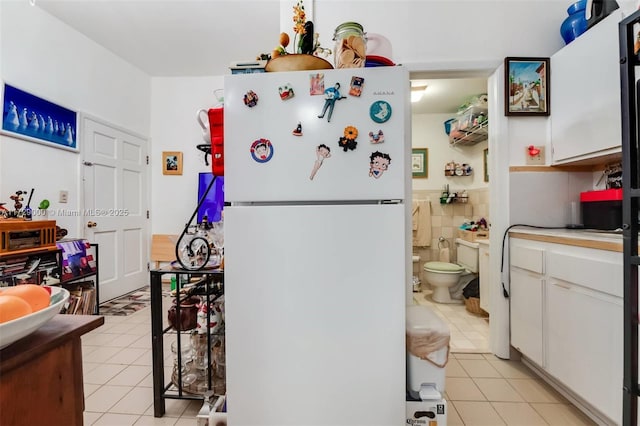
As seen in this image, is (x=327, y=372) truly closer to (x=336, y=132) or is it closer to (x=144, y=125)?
(x=336, y=132)

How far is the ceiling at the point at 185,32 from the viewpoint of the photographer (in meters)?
2.54

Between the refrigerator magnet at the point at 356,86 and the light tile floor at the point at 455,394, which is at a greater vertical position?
the refrigerator magnet at the point at 356,86

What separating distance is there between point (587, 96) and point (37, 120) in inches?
154

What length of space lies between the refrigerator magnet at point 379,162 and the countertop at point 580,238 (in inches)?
39.9

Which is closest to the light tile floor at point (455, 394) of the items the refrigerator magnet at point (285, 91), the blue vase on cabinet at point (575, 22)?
the refrigerator magnet at point (285, 91)

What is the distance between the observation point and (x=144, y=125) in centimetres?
382

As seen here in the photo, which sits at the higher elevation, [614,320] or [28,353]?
[28,353]

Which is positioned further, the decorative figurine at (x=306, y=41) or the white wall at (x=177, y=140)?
the white wall at (x=177, y=140)

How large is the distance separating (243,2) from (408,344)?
9.11 ft

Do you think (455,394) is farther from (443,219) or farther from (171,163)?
(171,163)

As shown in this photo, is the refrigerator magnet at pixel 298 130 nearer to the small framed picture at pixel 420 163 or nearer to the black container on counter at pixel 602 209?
the black container on counter at pixel 602 209

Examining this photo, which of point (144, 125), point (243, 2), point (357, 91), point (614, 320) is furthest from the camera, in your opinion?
point (144, 125)

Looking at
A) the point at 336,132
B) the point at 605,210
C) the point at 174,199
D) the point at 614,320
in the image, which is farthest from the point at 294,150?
the point at 174,199

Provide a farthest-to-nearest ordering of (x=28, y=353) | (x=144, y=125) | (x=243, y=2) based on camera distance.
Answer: (x=144, y=125) → (x=243, y=2) → (x=28, y=353)
